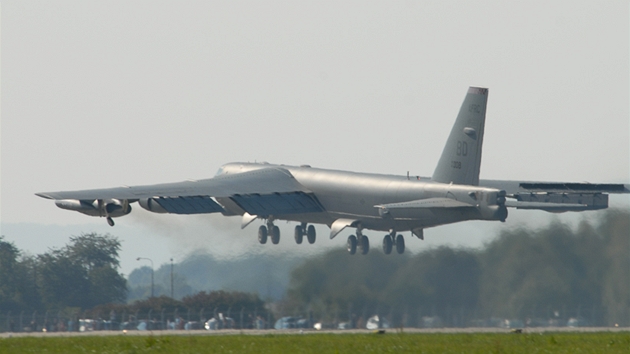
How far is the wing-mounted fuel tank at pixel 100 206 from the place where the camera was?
5509 centimetres

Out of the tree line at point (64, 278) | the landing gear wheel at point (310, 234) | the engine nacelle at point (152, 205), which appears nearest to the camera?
the engine nacelle at point (152, 205)

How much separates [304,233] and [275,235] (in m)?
1.92

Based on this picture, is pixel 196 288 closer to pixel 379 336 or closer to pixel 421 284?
pixel 421 284

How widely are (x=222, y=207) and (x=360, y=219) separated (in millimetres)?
8165

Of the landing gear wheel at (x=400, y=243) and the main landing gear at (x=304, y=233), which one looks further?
the main landing gear at (x=304, y=233)

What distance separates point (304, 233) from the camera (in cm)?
6031

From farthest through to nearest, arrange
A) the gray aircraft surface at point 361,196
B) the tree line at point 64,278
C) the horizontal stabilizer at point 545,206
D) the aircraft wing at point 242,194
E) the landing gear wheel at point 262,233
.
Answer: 1. the tree line at point 64,278
2. the landing gear wheel at point 262,233
3. the aircraft wing at point 242,194
4. the gray aircraft surface at point 361,196
5. the horizontal stabilizer at point 545,206

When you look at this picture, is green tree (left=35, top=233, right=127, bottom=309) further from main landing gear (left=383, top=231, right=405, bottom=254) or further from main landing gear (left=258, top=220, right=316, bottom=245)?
main landing gear (left=383, top=231, right=405, bottom=254)

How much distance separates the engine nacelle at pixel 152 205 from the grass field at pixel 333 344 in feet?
58.6

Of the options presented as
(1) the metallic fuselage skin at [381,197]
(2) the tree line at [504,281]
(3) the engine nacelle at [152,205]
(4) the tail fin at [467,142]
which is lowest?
(2) the tree line at [504,281]

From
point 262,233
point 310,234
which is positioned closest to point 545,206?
point 310,234

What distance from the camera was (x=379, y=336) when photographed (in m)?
40.1

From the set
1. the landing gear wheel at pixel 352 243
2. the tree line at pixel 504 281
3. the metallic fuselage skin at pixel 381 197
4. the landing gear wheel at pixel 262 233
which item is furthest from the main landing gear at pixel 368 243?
the landing gear wheel at pixel 262 233

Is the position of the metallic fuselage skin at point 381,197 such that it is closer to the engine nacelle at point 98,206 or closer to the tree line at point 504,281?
the tree line at point 504,281
